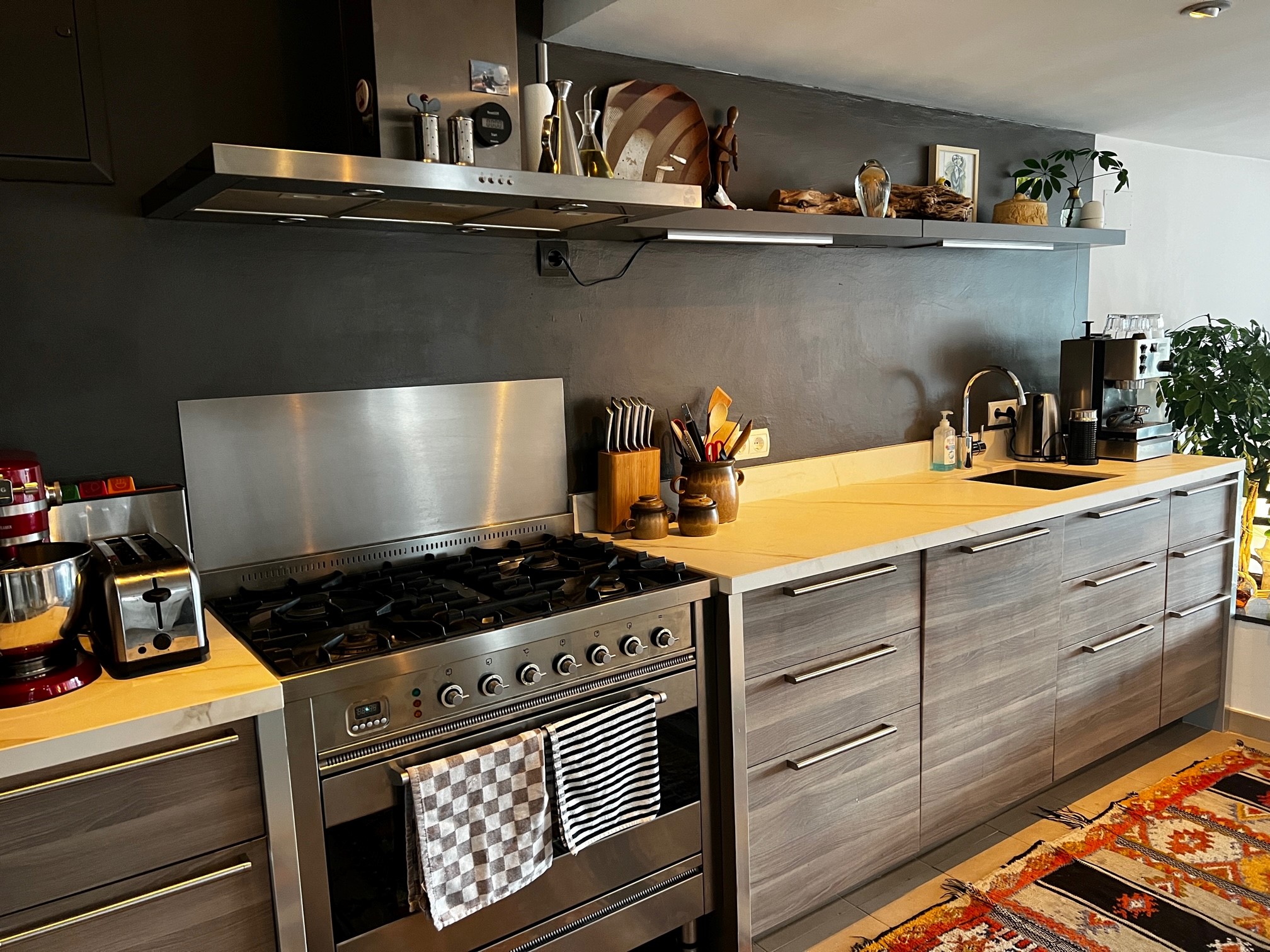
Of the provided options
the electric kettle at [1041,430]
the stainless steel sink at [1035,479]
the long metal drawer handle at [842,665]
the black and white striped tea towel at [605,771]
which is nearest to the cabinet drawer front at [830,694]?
the long metal drawer handle at [842,665]

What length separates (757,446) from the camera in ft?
9.37

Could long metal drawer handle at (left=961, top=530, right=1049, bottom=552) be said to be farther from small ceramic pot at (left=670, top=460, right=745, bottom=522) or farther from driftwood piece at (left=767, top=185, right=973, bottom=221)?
driftwood piece at (left=767, top=185, right=973, bottom=221)

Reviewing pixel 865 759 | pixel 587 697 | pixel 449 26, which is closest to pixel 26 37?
pixel 449 26

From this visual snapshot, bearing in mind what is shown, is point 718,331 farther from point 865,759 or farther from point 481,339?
point 865,759

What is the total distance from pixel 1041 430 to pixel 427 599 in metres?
2.58

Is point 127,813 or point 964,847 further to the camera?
point 964,847

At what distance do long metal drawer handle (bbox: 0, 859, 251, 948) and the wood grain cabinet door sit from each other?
1665 mm

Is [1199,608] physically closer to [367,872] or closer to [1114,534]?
[1114,534]

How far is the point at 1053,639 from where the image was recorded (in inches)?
106

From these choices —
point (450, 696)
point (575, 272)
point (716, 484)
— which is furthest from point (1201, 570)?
point (450, 696)

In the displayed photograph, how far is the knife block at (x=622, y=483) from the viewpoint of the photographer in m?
2.44

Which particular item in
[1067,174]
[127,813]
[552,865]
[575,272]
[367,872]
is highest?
[1067,174]

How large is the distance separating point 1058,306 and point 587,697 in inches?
113

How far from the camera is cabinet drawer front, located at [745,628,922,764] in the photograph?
207 cm
